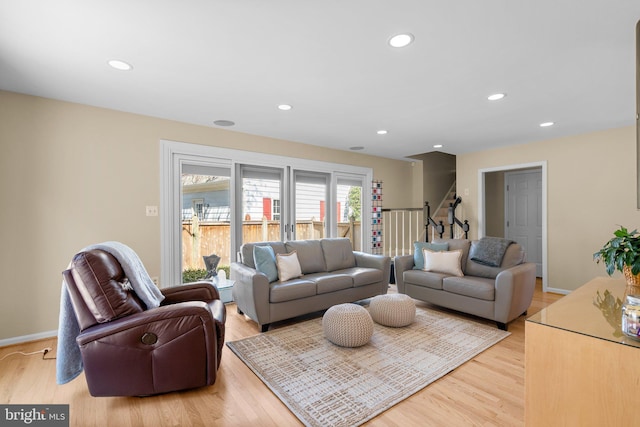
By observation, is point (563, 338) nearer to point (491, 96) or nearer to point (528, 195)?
point (491, 96)

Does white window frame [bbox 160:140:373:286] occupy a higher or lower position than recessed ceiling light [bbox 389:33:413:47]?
lower

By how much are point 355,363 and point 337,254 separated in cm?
192

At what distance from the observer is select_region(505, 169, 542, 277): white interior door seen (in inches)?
224

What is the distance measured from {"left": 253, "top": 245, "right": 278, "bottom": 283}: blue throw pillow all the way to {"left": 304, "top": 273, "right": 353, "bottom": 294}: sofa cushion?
43 cm

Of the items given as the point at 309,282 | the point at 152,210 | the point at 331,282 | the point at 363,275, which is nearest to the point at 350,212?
the point at 363,275

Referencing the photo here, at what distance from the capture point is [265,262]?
3461 mm

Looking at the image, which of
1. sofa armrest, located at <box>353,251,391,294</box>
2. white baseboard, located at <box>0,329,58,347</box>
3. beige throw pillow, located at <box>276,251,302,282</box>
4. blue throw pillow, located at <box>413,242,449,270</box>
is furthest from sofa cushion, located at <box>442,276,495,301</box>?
white baseboard, located at <box>0,329,58,347</box>

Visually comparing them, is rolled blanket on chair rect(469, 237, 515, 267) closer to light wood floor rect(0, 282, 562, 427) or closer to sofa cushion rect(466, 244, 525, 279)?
sofa cushion rect(466, 244, 525, 279)

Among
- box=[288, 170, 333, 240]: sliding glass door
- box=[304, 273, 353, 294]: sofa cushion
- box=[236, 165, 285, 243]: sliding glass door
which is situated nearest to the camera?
box=[304, 273, 353, 294]: sofa cushion

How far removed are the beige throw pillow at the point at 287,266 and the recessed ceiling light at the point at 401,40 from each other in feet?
8.13

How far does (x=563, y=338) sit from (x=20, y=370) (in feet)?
11.8

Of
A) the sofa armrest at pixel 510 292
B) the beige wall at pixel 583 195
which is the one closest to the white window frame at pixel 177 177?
the sofa armrest at pixel 510 292

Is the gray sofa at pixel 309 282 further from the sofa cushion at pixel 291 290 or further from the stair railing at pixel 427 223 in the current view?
the stair railing at pixel 427 223

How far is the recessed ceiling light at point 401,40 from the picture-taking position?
193 centimetres
